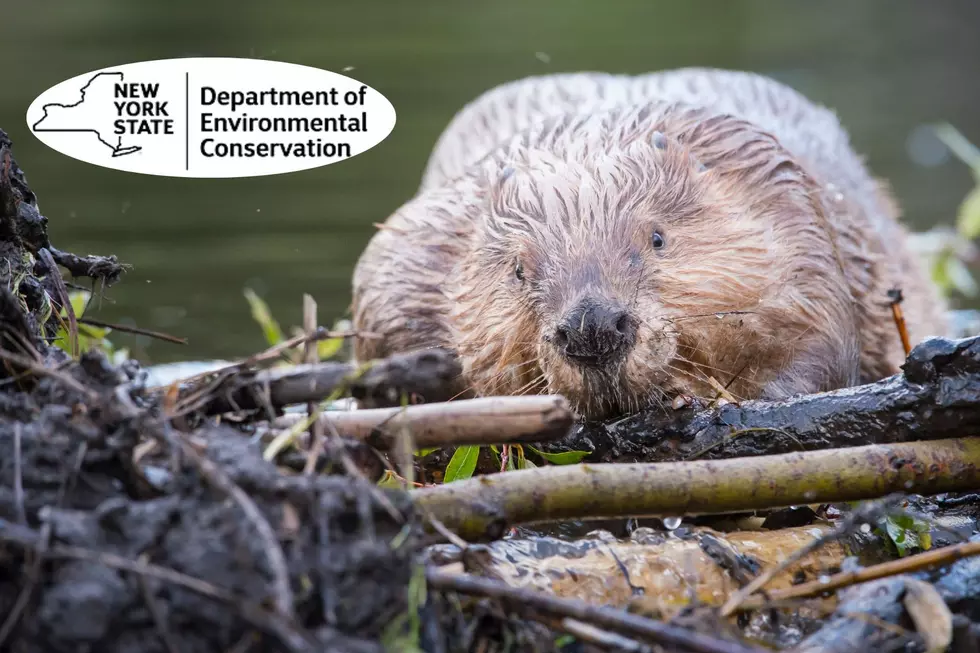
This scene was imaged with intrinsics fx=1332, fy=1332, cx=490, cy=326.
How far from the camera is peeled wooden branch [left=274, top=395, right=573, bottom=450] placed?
2.14 m

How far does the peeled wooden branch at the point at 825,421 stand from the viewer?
2.70 m

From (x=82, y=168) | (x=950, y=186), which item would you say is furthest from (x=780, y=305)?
(x=82, y=168)

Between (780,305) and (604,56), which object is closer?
(780,305)

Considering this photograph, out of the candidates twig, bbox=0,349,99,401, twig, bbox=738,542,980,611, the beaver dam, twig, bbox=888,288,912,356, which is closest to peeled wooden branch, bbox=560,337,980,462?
the beaver dam

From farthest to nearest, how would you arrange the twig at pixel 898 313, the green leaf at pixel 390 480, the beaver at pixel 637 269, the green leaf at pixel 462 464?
1. the twig at pixel 898 313
2. the beaver at pixel 637 269
3. the green leaf at pixel 462 464
4. the green leaf at pixel 390 480

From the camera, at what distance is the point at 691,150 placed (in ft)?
11.9

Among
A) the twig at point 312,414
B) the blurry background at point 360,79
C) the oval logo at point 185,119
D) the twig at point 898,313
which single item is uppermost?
the oval logo at point 185,119

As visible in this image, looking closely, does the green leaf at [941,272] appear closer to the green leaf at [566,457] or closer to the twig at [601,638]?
the green leaf at [566,457]

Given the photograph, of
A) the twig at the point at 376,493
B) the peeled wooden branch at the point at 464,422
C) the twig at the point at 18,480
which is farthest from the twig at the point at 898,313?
the twig at the point at 18,480

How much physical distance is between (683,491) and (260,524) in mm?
884

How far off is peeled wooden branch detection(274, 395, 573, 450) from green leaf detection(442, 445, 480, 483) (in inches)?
24.2

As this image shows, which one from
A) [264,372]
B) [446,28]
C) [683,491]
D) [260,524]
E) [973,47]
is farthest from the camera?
[446,28]

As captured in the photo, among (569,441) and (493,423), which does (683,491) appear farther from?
(569,441)

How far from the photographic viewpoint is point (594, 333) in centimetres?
283
